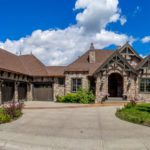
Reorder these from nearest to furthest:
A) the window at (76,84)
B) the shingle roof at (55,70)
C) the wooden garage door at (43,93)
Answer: the window at (76,84) < the shingle roof at (55,70) < the wooden garage door at (43,93)

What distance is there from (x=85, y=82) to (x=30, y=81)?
320 inches

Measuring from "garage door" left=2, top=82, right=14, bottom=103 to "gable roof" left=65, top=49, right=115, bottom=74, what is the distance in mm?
7363

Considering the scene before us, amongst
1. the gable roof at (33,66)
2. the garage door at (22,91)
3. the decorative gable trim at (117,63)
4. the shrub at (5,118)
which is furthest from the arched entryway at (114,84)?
the shrub at (5,118)

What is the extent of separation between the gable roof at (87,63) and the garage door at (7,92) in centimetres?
736

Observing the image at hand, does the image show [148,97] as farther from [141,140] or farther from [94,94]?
[141,140]

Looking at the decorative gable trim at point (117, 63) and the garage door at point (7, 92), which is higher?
the decorative gable trim at point (117, 63)

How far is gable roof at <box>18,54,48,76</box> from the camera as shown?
19.9 m

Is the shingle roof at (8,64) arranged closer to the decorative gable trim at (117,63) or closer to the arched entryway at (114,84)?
the decorative gable trim at (117,63)

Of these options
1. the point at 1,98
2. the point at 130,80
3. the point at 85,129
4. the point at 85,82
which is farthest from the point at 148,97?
the point at 1,98

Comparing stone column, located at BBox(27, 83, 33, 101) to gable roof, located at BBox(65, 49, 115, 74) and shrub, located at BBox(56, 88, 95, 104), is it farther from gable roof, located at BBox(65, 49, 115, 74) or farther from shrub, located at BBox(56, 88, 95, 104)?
gable roof, located at BBox(65, 49, 115, 74)

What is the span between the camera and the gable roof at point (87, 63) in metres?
18.5

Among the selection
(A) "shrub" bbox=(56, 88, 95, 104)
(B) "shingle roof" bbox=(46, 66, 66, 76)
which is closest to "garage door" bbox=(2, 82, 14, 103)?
(B) "shingle roof" bbox=(46, 66, 66, 76)

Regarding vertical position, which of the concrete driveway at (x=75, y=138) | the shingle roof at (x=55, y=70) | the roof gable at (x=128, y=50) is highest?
the roof gable at (x=128, y=50)

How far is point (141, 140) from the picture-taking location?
4723mm
